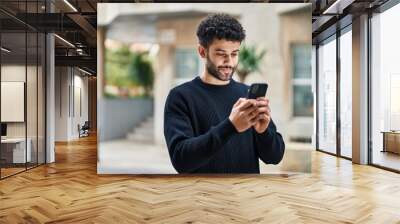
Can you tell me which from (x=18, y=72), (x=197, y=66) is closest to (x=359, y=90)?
(x=197, y=66)

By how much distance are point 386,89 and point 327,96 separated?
3.16 m

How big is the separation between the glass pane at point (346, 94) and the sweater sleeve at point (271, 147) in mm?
3345

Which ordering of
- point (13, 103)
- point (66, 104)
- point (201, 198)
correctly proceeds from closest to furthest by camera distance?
point (201, 198), point (13, 103), point (66, 104)

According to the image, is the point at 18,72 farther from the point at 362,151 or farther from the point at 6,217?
the point at 362,151

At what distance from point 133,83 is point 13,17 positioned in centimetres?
224

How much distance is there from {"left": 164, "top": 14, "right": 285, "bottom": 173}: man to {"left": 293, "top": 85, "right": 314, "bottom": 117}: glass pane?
49cm

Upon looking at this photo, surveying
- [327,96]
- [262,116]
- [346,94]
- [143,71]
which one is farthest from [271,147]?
[327,96]

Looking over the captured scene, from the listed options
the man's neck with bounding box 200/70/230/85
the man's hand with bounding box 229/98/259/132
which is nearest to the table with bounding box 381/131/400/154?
the man's hand with bounding box 229/98/259/132

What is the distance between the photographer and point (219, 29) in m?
6.16

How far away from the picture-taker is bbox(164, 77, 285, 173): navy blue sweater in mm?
5805

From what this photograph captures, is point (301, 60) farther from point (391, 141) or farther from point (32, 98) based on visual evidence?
point (32, 98)

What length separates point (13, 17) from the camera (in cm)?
661

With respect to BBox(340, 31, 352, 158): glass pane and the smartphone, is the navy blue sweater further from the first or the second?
BBox(340, 31, 352, 158): glass pane

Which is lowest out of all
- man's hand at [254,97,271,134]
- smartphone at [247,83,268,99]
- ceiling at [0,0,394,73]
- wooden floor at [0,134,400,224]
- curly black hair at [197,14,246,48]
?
wooden floor at [0,134,400,224]
